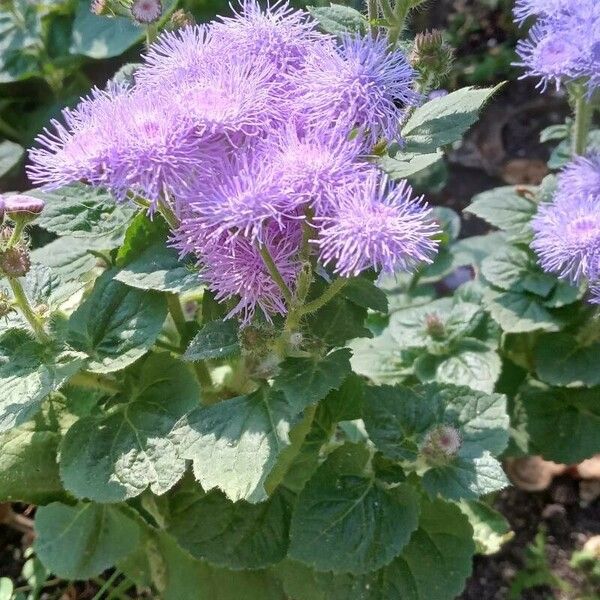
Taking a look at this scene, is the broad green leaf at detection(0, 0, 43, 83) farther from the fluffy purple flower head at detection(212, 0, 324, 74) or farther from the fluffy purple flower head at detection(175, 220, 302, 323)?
the fluffy purple flower head at detection(175, 220, 302, 323)

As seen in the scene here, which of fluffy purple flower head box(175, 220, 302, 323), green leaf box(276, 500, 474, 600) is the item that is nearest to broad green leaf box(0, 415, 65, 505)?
green leaf box(276, 500, 474, 600)

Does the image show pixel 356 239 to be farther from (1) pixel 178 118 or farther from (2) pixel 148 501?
(2) pixel 148 501

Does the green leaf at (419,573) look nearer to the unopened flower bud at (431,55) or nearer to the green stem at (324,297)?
the green stem at (324,297)

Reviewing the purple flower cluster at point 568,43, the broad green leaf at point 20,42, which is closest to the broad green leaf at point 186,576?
the purple flower cluster at point 568,43

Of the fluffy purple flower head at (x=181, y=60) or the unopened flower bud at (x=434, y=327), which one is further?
the unopened flower bud at (x=434, y=327)

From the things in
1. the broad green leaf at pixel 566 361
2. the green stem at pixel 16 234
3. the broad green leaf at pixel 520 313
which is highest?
the green stem at pixel 16 234

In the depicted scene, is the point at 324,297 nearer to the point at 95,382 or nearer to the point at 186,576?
the point at 95,382
